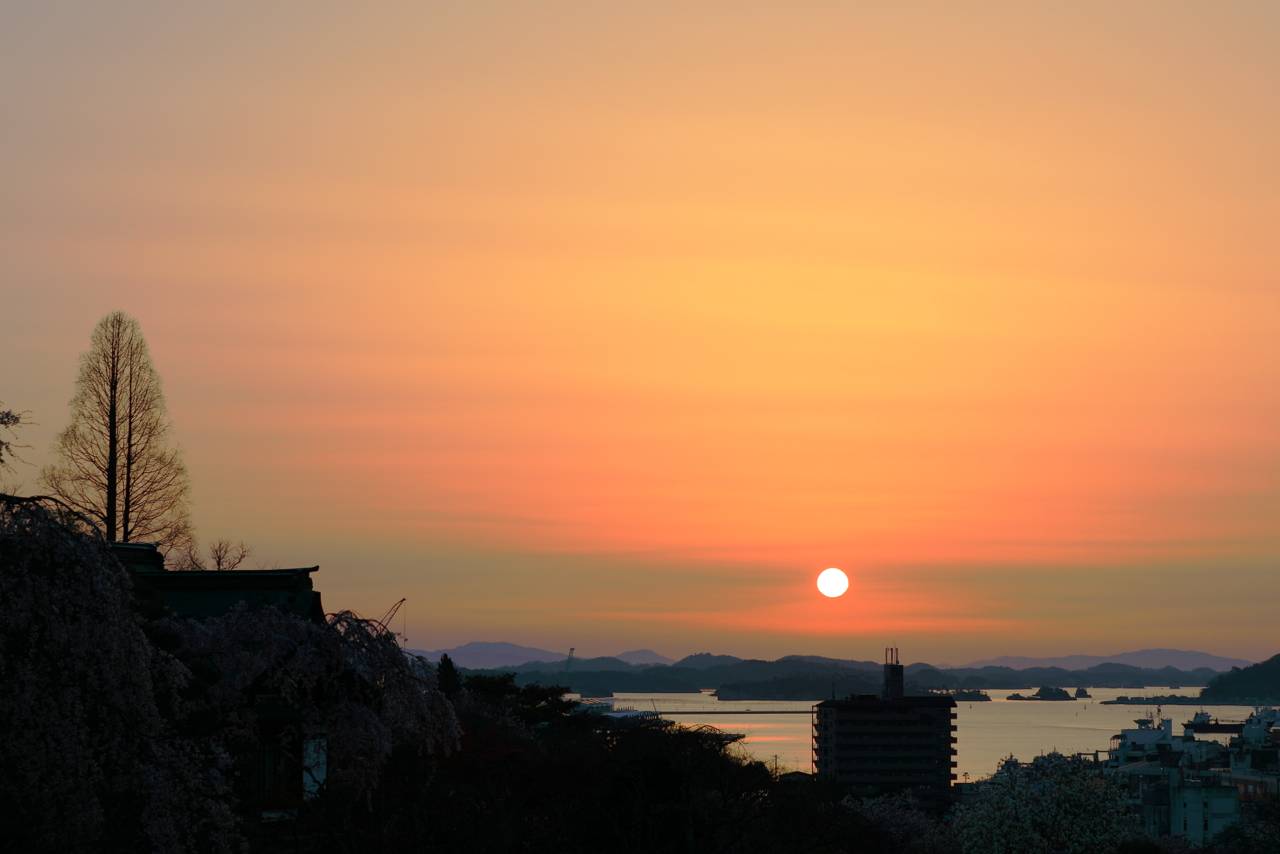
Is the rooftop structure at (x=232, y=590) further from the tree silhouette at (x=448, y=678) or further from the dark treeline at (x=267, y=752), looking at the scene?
the tree silhouette at (x=448, y=678)

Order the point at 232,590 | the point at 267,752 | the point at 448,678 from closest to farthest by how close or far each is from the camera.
Answer: 1. the point at 267,752
2. the point at 232,590
3. the point at 448,678

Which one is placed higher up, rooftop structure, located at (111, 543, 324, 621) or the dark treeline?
rooftop structure, located at (111, 543, 324, 621)

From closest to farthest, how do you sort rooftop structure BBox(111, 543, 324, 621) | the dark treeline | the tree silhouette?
the dark treeline < rooftop structure BBox(111, 543, 324, 621) < the tree silhouette

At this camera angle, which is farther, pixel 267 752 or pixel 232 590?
pixel 232 590

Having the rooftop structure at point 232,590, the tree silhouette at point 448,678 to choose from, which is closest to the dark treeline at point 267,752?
the rooftop structure at point 232,590

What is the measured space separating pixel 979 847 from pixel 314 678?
5366 centimetres

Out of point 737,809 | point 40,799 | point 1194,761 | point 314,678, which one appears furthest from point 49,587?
point 1194,761

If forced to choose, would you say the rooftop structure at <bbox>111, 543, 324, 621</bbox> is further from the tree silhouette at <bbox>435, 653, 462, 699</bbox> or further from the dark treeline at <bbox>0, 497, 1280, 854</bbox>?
the tree silhouette at <bbox>435, 653, 462, 699</bbox>

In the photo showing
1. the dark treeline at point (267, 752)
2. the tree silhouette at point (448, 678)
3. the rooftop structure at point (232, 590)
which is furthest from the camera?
the tree silhouette at point (448, 678)

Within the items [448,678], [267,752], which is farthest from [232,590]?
[448,678]

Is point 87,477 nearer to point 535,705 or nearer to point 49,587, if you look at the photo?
point 535,705

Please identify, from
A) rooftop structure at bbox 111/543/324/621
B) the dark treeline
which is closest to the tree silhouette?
the dark treeline

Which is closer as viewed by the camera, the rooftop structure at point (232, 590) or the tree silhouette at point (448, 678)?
the rooftop structure at point (232, 590)

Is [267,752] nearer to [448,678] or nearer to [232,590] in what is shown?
[232,590]
